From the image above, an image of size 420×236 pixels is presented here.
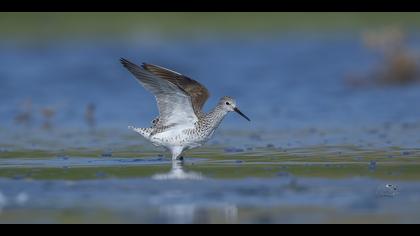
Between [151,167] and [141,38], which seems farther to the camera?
[141,38]

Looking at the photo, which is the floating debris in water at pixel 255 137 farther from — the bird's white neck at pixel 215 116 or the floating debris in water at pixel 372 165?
the floating debris in water at pixel 372 165

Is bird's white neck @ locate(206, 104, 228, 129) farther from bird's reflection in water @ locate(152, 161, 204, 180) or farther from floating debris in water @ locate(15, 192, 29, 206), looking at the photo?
floating debris in water @ locate(15, 192, 29, 206)

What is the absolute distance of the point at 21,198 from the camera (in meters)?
8.74

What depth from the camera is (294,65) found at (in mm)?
22641

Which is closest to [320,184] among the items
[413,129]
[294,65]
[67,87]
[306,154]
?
[306,154]

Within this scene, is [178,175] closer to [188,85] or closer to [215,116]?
[215,116]

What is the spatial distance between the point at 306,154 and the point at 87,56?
14.1 metres

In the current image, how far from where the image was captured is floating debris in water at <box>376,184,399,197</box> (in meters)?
8.55

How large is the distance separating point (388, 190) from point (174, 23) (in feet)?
70.5

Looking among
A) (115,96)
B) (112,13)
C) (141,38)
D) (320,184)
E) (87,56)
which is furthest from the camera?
(112,13)

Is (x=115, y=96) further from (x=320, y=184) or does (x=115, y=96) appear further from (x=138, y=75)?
(x=320, y=184)

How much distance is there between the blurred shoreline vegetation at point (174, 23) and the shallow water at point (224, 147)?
3021 millimetres

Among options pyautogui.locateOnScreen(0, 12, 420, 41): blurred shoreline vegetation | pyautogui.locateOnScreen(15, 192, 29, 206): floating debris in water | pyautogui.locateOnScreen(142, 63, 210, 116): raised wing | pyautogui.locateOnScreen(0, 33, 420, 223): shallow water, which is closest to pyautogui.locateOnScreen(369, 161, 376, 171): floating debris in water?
pyautogui.locateOnScreen(0, 33, 420, 223): shallow water

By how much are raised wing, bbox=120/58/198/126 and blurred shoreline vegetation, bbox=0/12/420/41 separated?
17.0 meters
